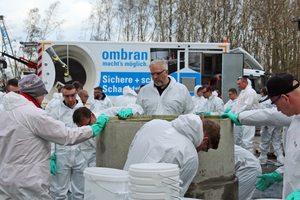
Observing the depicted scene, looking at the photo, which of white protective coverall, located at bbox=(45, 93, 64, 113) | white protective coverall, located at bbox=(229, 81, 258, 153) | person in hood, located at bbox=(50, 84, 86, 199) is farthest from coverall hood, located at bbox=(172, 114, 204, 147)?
white protective coverall, located at bbox=(229, 81, 258, 153)

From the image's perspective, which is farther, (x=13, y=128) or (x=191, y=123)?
(x=13, y=128)

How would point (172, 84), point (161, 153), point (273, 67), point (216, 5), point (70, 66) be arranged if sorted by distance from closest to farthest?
1. point (161, 153)
2. point (172, 84)
3. point (70, 66)
4. point (216, 5)
5. point (273, 67)

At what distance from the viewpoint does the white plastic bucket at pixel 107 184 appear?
2453 mm

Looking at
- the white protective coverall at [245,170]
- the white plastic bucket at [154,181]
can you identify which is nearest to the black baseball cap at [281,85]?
the white plastic bucket at [154,181]

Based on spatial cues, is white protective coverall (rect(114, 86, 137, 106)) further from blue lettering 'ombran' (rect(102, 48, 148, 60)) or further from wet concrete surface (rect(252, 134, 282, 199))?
wet concrete surface (rect(252, 134, 282, 199))

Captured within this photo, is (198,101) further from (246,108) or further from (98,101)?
(98,101)

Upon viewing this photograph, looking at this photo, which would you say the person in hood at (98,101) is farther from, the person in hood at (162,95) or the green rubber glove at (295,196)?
the green rubber glove at (295,196)

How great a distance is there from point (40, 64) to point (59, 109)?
6508 millimetres

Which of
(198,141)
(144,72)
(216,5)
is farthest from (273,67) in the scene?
(198,141)

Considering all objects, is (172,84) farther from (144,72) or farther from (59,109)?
(144,72)

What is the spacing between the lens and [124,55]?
36.7 ft

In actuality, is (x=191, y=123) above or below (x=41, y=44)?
below

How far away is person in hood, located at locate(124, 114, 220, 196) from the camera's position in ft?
8.51

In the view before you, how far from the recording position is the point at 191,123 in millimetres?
2668
